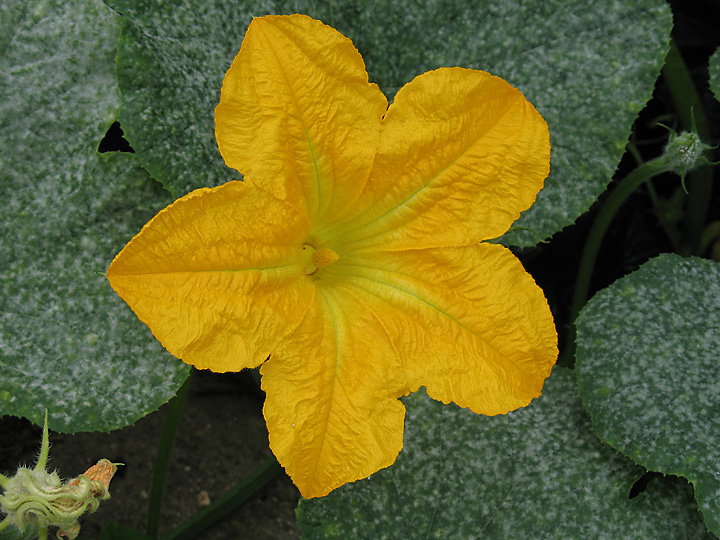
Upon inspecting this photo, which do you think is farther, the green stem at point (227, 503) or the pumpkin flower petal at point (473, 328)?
the green stem at point (227, 503)

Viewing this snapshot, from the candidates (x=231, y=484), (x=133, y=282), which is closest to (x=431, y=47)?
(x=133, y=282)

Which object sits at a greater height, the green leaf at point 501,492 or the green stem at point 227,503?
the green leaf at point 501,492

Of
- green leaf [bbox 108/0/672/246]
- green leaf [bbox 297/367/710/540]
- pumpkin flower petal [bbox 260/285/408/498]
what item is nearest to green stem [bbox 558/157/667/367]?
green leaf [bbox 108/0/672/246]

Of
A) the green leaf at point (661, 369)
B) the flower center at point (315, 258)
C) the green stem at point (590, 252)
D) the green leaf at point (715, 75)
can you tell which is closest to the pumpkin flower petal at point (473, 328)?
the flower center at point (315, 258)

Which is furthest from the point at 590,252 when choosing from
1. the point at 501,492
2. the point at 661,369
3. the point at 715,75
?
the point at 501,492

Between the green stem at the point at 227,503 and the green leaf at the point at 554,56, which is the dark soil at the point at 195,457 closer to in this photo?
the green stem at the point at 227,503

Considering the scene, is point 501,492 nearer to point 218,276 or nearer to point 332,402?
point 332,402

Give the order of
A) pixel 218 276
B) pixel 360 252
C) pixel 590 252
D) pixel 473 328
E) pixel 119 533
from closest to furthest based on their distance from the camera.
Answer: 1. pixel 218 276
2. pixel 473 328
3. pixel 360 252
4. pixel 119 533
5. pixel 590 252

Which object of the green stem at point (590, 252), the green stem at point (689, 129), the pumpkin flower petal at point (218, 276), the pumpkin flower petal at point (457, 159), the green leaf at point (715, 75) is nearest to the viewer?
the pumpkin flower petal at point (218, 276)
